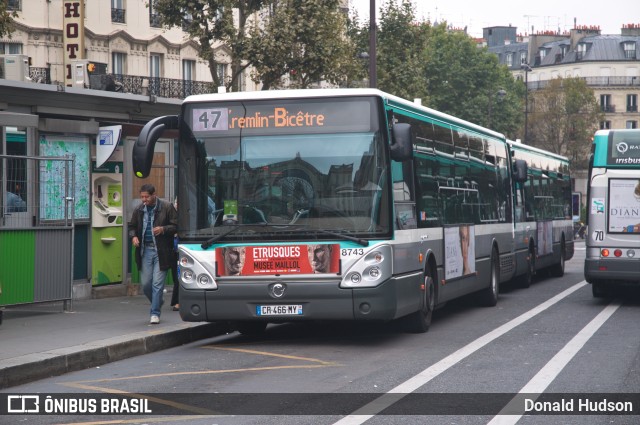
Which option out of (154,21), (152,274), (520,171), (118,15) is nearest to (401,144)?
(152,274)

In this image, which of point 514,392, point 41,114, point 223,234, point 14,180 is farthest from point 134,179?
point 514,392

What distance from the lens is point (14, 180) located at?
1541 cm

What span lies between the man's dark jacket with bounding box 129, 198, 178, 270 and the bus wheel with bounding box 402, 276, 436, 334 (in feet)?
10.4

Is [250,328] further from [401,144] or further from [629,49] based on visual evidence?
[629,49]

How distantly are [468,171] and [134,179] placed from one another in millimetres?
5673

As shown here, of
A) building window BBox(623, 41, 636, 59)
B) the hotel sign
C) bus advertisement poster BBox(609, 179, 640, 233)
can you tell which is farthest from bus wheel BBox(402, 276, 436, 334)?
building window BBox(623, 41, 636, 59)

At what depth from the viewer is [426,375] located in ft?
35.2

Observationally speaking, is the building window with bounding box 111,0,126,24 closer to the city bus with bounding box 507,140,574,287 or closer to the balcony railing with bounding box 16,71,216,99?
the balcony railing with bounding box 16,71,216,99

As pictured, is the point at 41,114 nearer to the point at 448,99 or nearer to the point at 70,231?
the point at 70,231

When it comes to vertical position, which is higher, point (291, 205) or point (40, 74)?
point (40, 74)

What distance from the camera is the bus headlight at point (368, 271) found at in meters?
12.6

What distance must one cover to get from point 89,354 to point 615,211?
33.7ft

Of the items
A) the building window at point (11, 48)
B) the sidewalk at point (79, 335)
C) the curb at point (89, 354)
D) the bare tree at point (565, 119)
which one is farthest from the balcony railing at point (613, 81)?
the curb at point (89, 354)

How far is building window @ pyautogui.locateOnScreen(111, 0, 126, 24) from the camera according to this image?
1907 inches
